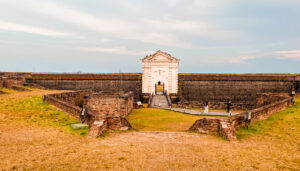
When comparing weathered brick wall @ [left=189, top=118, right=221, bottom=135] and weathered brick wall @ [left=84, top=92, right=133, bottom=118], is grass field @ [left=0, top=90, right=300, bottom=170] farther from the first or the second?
weathered brick wall @ [left=84, top=92, right=133, bottom=118]

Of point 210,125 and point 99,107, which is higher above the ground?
point 210,125

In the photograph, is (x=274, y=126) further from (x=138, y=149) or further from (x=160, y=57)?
(x=160, y=57)

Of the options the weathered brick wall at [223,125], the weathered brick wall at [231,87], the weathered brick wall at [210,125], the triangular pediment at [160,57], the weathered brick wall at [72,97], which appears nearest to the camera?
the weathered brick wall at [223,125]

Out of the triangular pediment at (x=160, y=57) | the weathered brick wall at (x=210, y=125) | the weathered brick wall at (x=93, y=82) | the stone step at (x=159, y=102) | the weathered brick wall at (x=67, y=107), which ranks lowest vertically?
the stone step at (x=159, y=102)

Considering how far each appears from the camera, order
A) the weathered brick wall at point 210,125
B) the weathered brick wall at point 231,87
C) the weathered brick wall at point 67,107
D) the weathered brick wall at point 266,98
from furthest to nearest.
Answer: the weathered brick wall at point 231,87 < the weathered brick wall at point 266,98 < the weathered brick wall at point 67,107 < the weathered brick wall at point 210,125

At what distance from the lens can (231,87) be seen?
3444 cm

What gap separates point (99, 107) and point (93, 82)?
1655cm

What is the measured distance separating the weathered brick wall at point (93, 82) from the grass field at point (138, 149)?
2258cm

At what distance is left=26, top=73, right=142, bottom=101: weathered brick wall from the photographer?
34469 mm

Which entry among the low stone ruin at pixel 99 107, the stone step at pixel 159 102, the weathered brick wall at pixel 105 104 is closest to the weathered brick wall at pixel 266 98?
the stone step at pixel 159 102

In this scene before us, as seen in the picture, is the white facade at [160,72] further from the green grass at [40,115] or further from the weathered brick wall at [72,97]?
the green grass at [40,115]

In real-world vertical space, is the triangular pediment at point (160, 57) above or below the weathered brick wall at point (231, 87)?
above

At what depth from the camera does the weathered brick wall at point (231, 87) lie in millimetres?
33875

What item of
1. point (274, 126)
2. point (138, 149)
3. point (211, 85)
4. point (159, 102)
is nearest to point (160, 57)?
point (159, 102)
